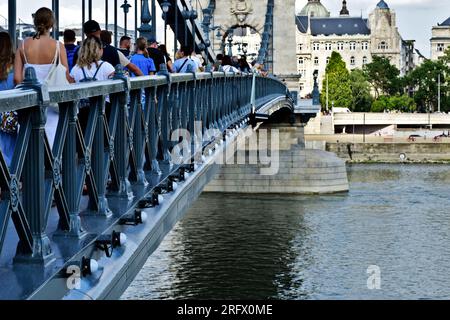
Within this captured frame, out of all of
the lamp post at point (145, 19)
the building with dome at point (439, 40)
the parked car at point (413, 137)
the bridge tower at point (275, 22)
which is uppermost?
the building with dome at point (439, 40)

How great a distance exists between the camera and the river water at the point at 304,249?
20.2m

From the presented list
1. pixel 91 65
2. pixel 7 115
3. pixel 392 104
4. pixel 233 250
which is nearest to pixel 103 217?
pixel 7 115

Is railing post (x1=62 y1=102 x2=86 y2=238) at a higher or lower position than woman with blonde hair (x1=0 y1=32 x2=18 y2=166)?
lower

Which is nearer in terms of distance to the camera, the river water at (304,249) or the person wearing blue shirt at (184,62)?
the person wearing blue shirt at (184,62)

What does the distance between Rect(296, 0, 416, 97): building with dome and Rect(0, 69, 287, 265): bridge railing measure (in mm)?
106240

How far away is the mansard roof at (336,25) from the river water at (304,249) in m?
77.4

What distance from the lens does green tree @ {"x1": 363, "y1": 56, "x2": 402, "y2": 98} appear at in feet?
337

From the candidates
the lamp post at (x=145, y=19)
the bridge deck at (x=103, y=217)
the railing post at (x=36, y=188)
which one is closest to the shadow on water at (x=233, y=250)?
the lamp post at (x=145, y=19)

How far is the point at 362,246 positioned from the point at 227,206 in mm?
9403

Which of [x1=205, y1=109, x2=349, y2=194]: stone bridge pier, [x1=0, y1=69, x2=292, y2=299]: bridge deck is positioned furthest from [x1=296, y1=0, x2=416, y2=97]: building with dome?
[x1=0, y1=69, x2=292, y2=299]: bridge deck

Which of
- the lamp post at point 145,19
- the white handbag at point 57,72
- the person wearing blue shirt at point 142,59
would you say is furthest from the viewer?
the lamp post at point 145,19

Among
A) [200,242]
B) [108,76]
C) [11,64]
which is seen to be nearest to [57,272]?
[11,64]

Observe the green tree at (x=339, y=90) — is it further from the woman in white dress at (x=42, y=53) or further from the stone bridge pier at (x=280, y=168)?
the woman in white dress at (x=42, y=53)

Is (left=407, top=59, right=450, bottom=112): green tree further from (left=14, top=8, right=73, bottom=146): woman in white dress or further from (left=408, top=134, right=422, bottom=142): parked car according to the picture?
(left=14, top=8, right=73, bottom=146): woman in white dress
